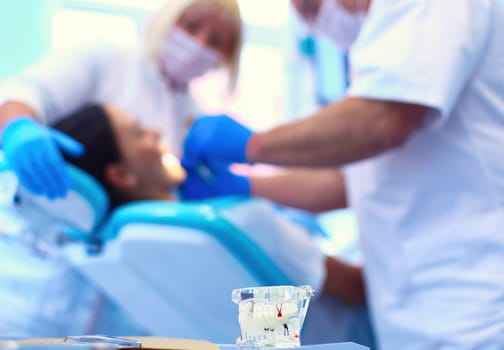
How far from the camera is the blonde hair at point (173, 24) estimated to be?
1.86 m

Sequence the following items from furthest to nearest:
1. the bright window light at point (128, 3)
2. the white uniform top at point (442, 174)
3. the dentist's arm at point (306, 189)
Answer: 1. the bright window light at point (128, 3)
2. the dentist's arm at point (306, 189)
3. the white uniform top at point (442, 174)

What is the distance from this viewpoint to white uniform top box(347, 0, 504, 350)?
1.19 metres

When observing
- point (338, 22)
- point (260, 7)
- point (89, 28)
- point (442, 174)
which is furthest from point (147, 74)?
point (442, 174)

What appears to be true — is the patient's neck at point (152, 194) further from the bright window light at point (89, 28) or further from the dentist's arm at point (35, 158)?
the bright window light at point (89, 28)

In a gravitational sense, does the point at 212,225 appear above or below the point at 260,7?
below

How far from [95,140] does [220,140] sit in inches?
14.7

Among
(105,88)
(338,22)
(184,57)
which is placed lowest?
(338,22)

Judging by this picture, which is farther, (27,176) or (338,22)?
(338,22)

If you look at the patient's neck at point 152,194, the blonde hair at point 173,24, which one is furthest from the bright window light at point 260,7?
the patient's neck at point 152,194

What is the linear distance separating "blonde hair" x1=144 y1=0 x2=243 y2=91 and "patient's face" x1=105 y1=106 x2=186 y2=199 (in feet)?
1.31

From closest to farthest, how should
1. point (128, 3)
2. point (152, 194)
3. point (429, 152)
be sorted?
point (429, 152)
point (152, 194)
point (128, 3)

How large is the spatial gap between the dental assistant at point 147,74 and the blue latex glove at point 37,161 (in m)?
0.03

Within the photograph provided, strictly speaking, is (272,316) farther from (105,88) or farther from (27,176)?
(105,88)

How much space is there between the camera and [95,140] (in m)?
1.64
